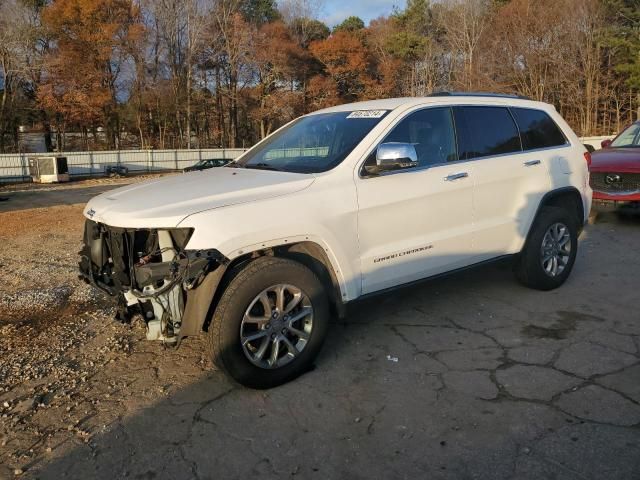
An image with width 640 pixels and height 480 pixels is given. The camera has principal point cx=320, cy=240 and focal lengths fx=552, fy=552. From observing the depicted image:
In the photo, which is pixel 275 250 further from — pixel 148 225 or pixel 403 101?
pixel 403 101

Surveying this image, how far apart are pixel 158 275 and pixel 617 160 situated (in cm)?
863

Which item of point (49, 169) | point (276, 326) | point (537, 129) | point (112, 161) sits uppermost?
point (112, 161)

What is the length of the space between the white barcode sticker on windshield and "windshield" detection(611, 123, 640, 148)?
25.2 ft

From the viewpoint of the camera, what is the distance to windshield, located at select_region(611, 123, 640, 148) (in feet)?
33.3

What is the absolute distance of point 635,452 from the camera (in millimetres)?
2857

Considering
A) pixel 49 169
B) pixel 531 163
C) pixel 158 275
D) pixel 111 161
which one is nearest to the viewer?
pixel 158 275

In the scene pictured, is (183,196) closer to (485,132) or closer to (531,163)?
(485,132)

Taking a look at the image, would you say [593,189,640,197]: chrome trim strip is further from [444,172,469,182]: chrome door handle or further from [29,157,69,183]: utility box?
[29,157,69,183]: utility box

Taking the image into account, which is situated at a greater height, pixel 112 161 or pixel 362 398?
pixel 112 161

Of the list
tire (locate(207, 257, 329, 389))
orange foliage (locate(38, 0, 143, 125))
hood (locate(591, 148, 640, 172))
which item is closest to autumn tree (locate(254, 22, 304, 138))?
orange foliage (locate(38, 0, 143, 125))

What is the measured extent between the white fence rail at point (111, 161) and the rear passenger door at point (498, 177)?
1274 inches

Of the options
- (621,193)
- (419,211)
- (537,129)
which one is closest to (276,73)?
(621,193)

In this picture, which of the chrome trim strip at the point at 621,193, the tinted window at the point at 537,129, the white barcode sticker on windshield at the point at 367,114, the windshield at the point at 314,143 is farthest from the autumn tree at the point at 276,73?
the white barcode sticker on windshield at the point at 367,114

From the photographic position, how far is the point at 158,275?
3256mm
